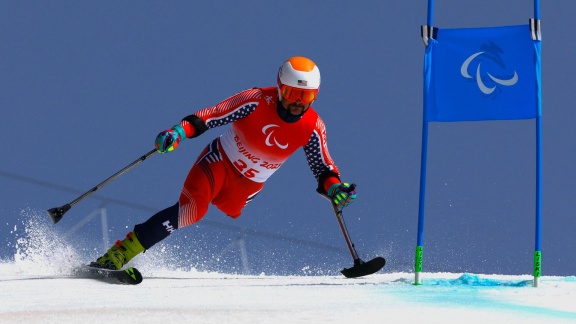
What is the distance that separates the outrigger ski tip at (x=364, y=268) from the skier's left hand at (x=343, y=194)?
480 mm

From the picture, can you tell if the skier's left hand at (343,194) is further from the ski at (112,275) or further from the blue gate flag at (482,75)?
the ski at (112,275)

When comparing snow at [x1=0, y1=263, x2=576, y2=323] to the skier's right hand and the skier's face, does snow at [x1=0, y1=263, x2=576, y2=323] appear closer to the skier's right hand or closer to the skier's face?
the skier's right hand

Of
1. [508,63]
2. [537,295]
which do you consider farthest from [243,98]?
[537,295]

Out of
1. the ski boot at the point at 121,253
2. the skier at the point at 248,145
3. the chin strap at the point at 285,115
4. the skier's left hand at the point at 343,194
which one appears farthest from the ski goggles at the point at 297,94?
the ski boot at the point at 121,253

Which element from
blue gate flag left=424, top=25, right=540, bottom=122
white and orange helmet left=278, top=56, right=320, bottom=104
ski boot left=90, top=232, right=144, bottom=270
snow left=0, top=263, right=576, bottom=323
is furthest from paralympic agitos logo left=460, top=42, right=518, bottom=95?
ski boot left=90, top=232, right=144, bottom=270

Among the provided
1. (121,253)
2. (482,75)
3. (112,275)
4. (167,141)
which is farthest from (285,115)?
(112,275)

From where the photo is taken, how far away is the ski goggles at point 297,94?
6.48 meters

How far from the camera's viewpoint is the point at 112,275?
255 inches

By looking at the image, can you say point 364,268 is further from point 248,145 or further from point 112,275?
point 112,275

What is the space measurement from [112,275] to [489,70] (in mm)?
3023

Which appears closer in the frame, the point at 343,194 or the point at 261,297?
the point at 261,297

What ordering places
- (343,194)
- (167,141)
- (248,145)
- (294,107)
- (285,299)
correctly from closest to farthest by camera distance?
(285,299), (167,141), (294,107), (343,194), (248,145)

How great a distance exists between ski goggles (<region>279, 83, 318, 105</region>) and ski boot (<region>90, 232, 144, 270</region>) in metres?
1.53

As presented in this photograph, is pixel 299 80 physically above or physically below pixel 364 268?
above
